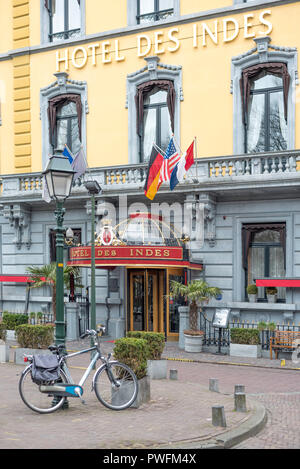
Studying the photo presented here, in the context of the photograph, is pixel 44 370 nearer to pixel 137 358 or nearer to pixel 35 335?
pixel 137 358

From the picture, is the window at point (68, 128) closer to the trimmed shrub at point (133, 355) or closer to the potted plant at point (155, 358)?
the potted plant at point (155, 358)

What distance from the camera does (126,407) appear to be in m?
9.10

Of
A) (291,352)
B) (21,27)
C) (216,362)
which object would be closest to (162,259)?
(216,362)

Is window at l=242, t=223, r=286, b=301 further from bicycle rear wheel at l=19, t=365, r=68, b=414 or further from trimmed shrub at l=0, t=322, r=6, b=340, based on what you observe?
bicycle rear wheel at l=19, t=365, r=68, b=414

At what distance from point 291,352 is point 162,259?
497cm

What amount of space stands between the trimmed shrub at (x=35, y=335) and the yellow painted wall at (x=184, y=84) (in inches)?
358

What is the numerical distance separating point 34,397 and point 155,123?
45.0 ft

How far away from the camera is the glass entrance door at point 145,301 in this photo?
19984 mm

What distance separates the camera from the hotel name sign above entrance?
60.1ft

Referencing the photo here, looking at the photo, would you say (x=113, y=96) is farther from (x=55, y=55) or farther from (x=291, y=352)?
(x=291, y=352)

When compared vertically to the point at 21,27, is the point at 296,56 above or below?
below

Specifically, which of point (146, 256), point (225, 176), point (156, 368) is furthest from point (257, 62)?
point (156, 368)

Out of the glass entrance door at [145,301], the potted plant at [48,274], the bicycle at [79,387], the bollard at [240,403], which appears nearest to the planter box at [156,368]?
the bicycle at [79,387]

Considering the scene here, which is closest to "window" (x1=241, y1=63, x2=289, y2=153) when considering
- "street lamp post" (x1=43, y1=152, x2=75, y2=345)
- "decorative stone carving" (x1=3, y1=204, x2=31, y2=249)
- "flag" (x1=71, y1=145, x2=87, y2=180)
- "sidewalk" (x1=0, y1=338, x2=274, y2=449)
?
"flag" (x1=71, y1=145, x2=87, y2=180)
